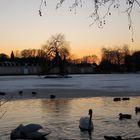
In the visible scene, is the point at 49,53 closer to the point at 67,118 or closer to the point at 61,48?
the point at 61,48

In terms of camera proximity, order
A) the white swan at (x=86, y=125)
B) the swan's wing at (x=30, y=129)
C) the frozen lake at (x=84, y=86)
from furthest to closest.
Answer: the frozen lake at (x=84, y=86), the white swan at (x=86, y=125), the swan's wing at (x=30, y=129)

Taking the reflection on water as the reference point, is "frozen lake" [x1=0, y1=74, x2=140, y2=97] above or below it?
above

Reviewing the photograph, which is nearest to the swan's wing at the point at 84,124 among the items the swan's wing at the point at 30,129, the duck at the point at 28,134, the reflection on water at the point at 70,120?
the reflection on water at the point at 70,120

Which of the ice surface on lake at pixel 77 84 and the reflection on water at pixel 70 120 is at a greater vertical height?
the ice surface on lake at pixel 77 84

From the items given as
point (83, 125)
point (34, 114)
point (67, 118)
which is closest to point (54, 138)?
point (83, 125)

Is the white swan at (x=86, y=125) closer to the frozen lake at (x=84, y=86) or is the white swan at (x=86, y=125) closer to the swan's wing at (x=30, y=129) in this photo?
the swan's wing at (x=30, y=129)

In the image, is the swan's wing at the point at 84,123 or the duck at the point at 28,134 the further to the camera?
the swan's wing at the point at 84,123

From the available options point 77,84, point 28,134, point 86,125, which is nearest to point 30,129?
point 28,134

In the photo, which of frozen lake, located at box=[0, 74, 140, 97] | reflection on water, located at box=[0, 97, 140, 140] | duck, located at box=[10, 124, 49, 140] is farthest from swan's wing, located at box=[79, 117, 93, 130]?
frozen lake, located at box=[0, 74, 140, 97]

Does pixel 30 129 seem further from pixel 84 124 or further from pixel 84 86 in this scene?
pixel 84 86

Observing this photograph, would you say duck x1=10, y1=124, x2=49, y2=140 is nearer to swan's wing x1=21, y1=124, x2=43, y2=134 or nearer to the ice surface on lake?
swan's wing x1=21, y1=124, x2=43, y2=134

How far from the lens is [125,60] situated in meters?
195

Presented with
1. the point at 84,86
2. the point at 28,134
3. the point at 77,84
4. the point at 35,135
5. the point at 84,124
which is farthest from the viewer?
the point at 77,84

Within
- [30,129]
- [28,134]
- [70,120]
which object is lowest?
[70,120]
